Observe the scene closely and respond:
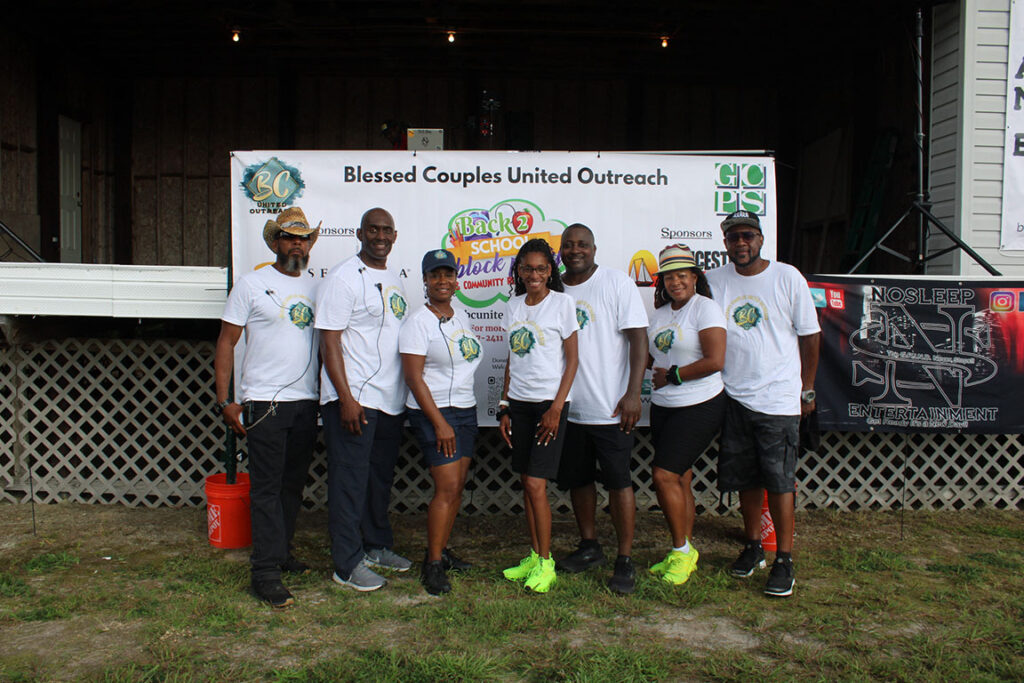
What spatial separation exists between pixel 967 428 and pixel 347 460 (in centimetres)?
426

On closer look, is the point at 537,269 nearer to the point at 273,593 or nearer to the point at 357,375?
A: the point at 357,375

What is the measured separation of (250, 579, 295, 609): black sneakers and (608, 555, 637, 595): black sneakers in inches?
65.9

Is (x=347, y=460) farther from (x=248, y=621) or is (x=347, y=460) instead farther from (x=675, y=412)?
(x=675, y=412)

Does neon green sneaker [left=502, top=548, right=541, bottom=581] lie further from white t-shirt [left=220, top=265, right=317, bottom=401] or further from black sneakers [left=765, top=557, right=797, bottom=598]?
white t-shirt [left=220, top=265, right=317, bottom=401]

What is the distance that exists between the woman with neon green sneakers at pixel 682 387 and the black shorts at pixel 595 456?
204 millimetres

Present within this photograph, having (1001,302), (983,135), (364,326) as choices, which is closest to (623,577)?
(364,326)

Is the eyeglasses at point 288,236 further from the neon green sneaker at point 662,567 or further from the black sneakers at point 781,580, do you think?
the black sneakers at point 781,580

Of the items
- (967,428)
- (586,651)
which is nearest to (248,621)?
(586,651)

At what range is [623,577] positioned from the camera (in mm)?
4137

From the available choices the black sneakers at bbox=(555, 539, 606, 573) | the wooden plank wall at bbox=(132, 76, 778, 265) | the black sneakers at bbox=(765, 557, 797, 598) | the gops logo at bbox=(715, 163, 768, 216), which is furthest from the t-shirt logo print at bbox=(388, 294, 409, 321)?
the wooden plank wall at bbox=(132, 76, 778, 265)

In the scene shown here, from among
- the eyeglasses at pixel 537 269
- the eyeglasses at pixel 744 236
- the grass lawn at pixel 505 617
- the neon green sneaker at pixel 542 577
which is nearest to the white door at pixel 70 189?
the grass lawn at pixel 505 617

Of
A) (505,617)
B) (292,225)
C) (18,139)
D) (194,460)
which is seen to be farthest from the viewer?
(18,139)

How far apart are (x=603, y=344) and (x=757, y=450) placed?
3.36 ft

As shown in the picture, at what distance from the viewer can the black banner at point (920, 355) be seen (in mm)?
5363
